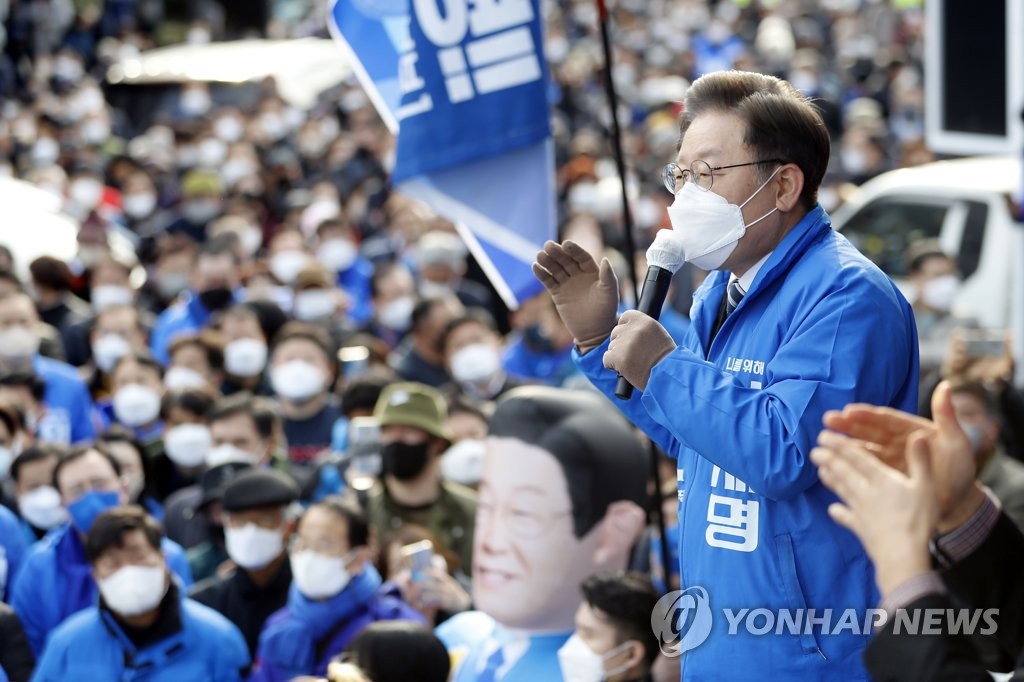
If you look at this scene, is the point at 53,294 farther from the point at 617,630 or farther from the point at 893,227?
the point at 617,630

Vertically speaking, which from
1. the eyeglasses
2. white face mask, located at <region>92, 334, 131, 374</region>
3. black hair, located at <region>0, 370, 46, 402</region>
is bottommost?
white face mask, located at <region>92, 334, 131, 374</region>

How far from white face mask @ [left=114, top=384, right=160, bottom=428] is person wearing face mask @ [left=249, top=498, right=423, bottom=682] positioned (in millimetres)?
2844

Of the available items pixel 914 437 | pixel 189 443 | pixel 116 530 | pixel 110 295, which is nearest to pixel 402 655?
pixel 116 530

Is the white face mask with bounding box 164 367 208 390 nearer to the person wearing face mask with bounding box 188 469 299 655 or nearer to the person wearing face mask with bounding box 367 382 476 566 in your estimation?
the person wearing face mask with bounding box 367 382 476 566

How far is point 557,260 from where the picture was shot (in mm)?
3086

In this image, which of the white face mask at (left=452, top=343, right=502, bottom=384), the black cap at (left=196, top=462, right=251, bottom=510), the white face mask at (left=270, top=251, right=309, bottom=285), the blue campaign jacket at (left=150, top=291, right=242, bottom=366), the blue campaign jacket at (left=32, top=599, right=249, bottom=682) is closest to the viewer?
the blue campaign jacket at (left=32, top=599, right=249, bottom=682)

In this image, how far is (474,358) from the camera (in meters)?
8.26

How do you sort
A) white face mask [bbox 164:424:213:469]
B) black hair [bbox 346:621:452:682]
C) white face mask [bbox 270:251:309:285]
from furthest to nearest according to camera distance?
white face mask [bbox 270:251:309:285]
white face mask [bbox 164:424:213:469]
black hair [bbox 346:621:452:682]

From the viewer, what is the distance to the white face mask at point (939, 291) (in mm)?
9062

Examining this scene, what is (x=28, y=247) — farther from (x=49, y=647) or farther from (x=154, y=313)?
(x=49, y=647)

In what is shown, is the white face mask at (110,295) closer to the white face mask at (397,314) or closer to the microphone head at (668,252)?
the white face mask at (397,314)

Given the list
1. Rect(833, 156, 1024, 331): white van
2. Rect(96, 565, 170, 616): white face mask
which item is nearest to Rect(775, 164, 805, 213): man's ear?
Rect(96, 565, 170, 616): white face mask

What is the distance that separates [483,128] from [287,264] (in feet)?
19.7

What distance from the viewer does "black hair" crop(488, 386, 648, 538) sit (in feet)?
14.9
